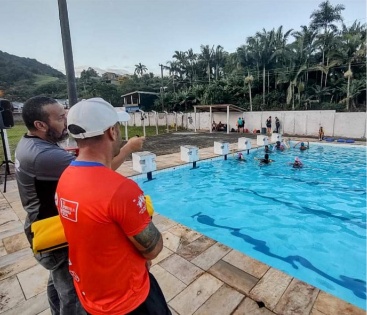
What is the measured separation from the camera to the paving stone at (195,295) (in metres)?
2.23

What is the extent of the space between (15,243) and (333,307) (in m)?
4.17

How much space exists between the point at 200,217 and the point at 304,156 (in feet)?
27.6

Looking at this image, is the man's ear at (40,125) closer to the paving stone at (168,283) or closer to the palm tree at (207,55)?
the paving stone at (168,283)

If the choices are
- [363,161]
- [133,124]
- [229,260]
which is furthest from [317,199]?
[133,124]

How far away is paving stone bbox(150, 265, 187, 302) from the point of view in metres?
2.42

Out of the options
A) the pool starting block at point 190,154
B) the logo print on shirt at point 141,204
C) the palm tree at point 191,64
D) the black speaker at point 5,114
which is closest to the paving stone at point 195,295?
the logo print on shirt at point 141,204

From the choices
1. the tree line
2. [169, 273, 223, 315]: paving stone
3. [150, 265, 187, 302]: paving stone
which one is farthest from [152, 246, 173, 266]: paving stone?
the tree line

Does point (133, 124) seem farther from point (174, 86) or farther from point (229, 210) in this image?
point (229, 210)

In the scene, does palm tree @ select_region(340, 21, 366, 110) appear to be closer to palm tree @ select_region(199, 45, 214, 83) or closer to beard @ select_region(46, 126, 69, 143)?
palm tree @ select_region(199, 45, 214, 83)

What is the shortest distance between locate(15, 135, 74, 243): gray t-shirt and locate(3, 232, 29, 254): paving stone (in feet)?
7.70

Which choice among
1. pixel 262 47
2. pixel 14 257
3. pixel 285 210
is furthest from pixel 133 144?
pixel 262 47

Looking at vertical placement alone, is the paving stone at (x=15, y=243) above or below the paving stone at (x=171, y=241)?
above

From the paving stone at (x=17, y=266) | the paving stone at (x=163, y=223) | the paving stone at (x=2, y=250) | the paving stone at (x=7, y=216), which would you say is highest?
the paving stone at (x=7, y=216)

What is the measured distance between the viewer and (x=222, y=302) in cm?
229
